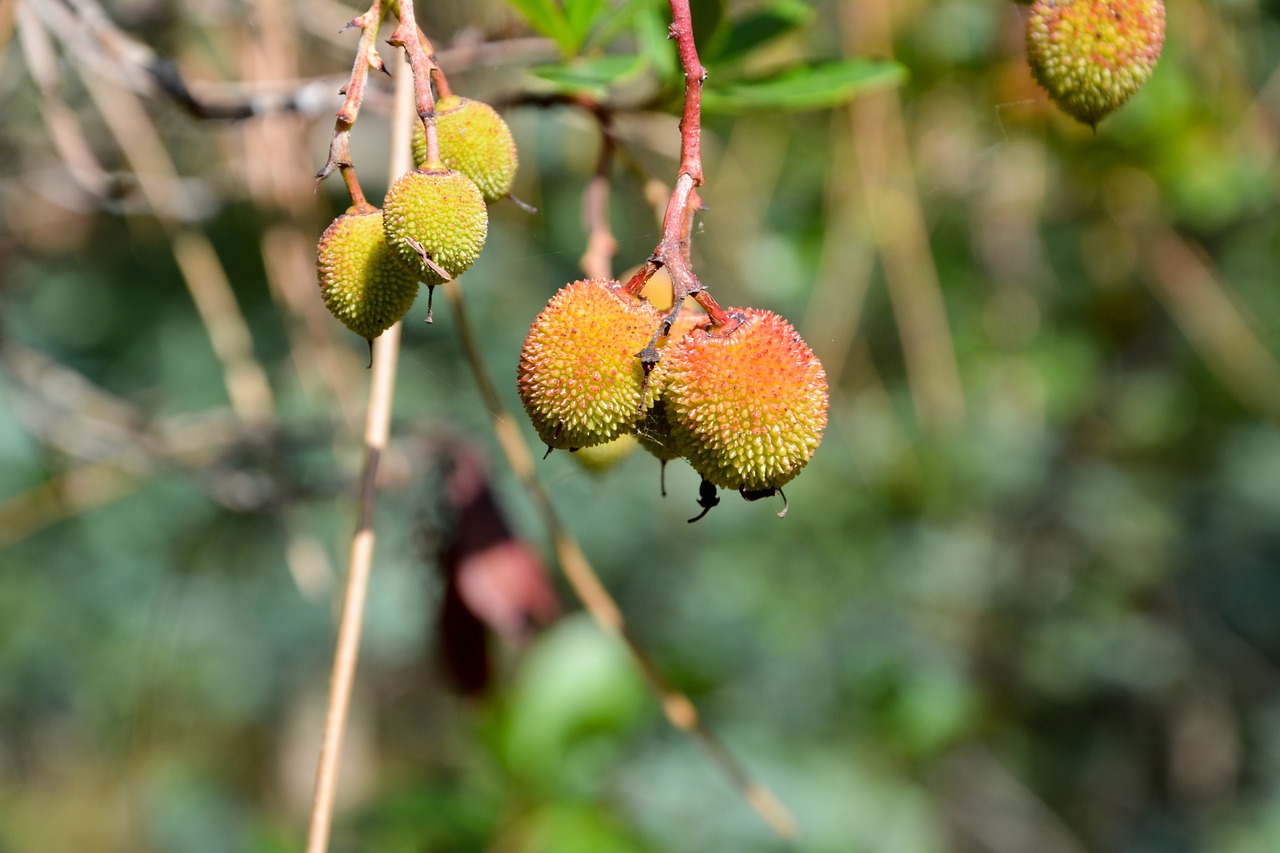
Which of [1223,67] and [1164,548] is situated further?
[1164,548]

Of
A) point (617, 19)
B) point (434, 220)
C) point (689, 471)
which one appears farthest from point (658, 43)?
point (689, 471)

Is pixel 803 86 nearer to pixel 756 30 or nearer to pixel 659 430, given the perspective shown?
pixel 756 30

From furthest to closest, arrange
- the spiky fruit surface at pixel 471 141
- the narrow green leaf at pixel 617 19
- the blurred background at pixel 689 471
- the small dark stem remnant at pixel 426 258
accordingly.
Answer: the blurred background at pixel 689 471, the narrow green leaf at pixel 617 19, the spiky fruit surface at pixel 471 141, the small dark stem remnant at pixel 426 258

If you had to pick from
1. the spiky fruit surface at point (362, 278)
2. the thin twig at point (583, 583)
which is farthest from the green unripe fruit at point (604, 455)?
the spiky fruit surface at point (362, 278)

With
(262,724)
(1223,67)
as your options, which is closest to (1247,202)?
(1223,67)

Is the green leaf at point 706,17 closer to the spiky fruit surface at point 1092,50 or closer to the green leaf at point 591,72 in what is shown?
the green leaf at point 591,72

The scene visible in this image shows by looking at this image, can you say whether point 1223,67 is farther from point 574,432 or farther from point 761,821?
point 761,821
